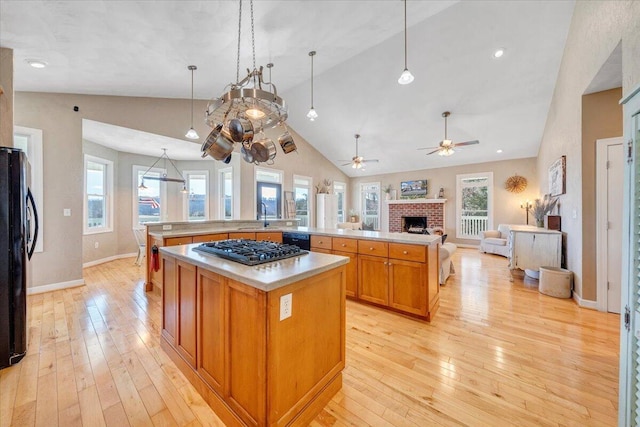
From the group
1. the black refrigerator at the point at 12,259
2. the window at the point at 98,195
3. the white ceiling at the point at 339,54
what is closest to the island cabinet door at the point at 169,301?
the black refrigerator at the point at 12,259

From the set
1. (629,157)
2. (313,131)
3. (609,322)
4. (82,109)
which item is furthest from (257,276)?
(313,131)

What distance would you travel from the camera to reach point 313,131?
7.27 meters

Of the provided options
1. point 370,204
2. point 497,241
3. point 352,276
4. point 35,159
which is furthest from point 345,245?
point 370,204

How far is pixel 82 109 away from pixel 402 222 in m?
8.42

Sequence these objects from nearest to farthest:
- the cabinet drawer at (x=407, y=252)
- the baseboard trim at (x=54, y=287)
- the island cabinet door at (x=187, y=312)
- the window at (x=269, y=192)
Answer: the island cabinet door at (x=187, y=312) → the cabinet drawer at (x=407, y=252) → the baseboard trim at (x=54, y=287) → the window at (x=269, y=192)

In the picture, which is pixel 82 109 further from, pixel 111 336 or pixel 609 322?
pixel 609 322

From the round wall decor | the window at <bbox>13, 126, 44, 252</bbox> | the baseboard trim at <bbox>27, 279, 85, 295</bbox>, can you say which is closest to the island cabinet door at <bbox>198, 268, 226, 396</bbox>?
the baseboard trim at <bbox>27, 279, 85, 295</bbox>

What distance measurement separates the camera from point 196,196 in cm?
699

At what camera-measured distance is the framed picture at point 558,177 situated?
3838 mm

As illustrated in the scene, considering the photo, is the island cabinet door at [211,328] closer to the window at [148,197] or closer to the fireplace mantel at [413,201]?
the window at [148,197]

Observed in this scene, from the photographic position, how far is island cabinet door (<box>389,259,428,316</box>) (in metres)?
2.64

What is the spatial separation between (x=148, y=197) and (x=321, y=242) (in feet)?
17.7

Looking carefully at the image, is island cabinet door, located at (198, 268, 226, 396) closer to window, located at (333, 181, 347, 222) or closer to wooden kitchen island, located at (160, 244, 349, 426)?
wooden kitchen island, located at (160, 244, 349, 426)

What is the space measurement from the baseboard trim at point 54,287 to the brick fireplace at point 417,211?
8.17 metres
